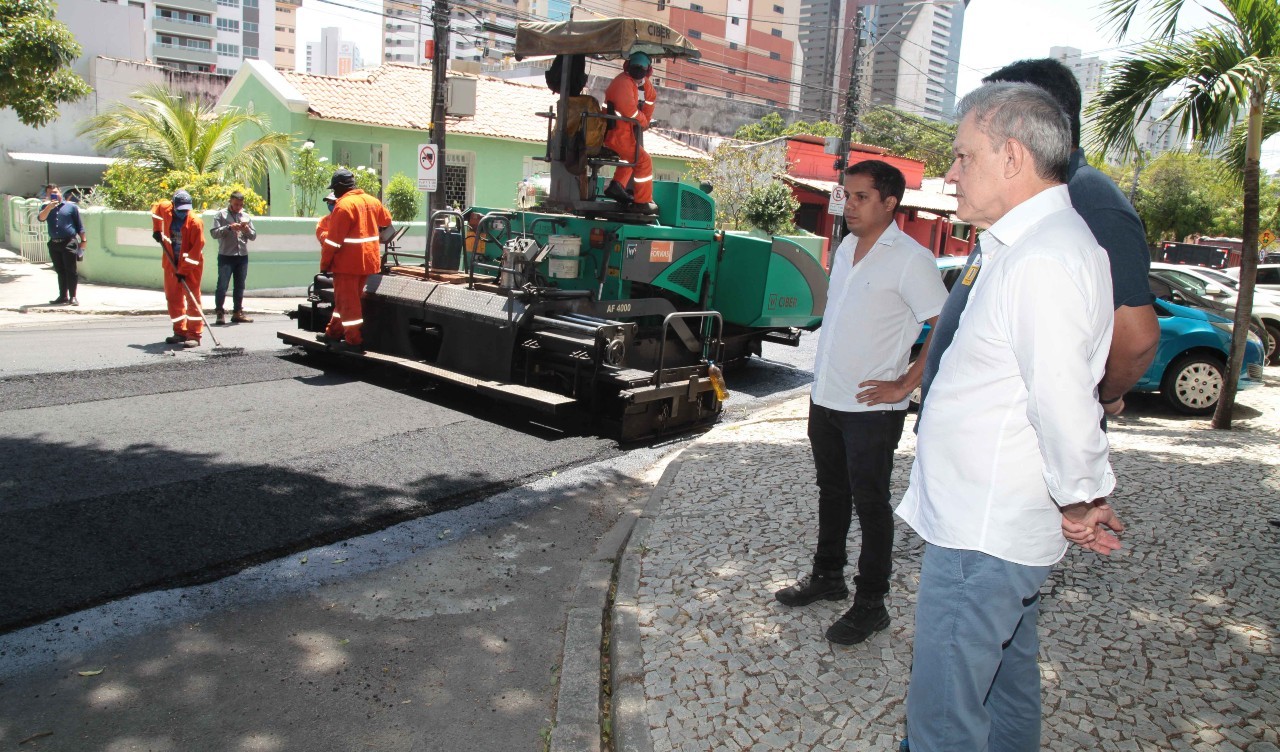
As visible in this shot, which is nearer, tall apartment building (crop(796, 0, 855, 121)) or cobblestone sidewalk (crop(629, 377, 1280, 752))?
cobblestone sidewalk (crop(629, 377, 1280, 752))

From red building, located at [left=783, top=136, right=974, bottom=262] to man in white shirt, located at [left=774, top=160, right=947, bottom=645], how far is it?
98.2ft

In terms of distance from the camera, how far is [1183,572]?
509cm

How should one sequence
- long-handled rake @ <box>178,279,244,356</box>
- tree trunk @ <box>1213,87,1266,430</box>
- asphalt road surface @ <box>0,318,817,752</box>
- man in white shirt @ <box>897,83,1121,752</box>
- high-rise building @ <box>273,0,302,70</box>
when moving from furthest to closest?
1. high-rise building @ <box>273,0,302,70</box>
2. long-handled rake @ <box>178,279,244,356</box>
3. tree trunk @ <box>1213,87,1266,430</box>
4. asphalt road surface @ <box>0,318,817,752</box>
5. man in white shirt @ <box>897,83,1121,752</box>

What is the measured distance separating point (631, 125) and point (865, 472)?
5.54 metres

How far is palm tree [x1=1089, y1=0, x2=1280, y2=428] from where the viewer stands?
8.59 m

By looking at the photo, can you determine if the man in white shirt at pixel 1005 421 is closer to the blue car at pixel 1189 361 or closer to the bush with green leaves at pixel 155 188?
the blue car at pixel 1189 361

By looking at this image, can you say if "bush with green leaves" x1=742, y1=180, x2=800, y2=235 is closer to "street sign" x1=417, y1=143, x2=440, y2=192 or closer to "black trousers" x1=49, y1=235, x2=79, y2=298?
"street sign" x1=417, y1=143, x2=440, y2=192

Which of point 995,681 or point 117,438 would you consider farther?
point 117,438

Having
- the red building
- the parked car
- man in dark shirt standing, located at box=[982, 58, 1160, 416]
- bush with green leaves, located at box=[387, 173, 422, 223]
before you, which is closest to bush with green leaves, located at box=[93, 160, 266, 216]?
bush with green leaves, located at box=[387, 173, 422, 223]

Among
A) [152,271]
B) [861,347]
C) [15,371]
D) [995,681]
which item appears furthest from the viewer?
[152,271]

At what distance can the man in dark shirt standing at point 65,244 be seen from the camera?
13.3 meters

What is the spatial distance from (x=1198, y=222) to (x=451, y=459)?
153 feet

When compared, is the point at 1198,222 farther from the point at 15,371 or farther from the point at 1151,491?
the point at 15,371

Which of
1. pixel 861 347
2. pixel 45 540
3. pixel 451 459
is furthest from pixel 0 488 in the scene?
pixel 861 347
